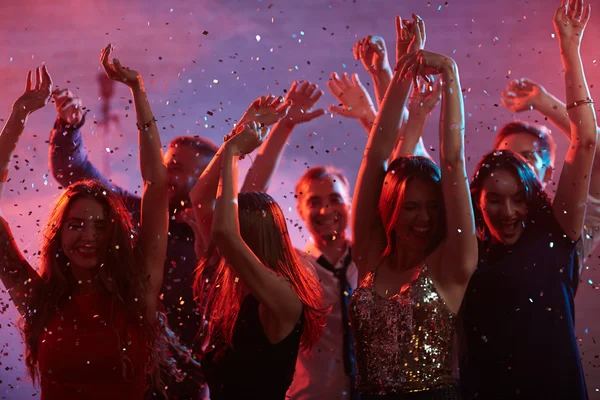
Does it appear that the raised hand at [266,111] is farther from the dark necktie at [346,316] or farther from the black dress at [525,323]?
the black dress at [525,323]

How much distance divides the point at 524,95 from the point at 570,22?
29cm

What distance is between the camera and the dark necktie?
6.87 feet

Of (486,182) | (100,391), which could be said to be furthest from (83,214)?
(486,182)

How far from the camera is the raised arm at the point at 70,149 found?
2.31 m

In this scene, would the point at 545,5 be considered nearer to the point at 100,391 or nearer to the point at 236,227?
the point at 236,227

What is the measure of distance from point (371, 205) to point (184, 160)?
76cm

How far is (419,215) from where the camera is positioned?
5.54 feet

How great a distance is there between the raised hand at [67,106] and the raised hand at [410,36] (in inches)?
40.6

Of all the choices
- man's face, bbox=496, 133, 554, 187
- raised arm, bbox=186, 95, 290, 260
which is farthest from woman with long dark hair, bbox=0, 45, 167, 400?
man's face, bbox=496, 133, 554, 187

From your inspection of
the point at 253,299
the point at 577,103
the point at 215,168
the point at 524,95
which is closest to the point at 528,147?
the point at 524,95

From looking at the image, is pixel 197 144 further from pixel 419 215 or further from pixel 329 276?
pixel 419 215

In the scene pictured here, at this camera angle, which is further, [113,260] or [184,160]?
[184,160]

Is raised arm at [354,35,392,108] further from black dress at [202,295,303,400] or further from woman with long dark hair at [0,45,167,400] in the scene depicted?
black dress at [202,295,303,400]

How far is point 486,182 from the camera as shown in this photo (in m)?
1.88
